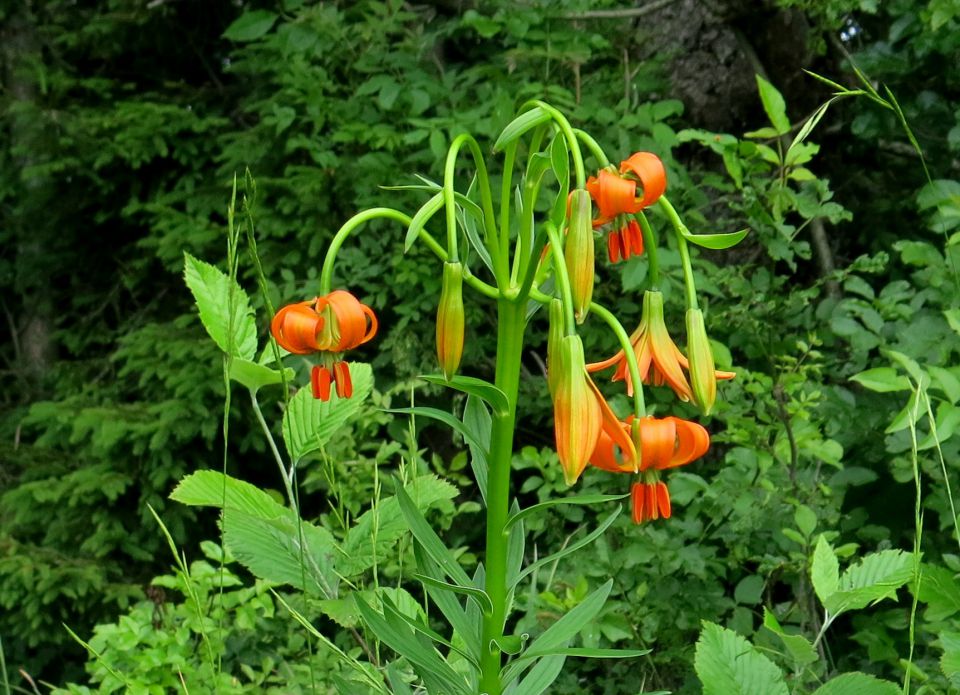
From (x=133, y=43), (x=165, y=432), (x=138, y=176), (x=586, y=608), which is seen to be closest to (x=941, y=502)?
(x=586, y=608)

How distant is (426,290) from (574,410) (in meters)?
1.59

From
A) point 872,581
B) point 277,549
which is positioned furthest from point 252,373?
point 872,581

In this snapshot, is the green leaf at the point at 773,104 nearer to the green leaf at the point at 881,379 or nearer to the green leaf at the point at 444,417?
the green leaf at the point at 881,379

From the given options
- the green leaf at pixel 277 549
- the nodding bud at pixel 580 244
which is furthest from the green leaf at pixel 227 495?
the nodding bud at pixel 580 244

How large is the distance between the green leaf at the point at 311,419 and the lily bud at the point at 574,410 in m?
0.40

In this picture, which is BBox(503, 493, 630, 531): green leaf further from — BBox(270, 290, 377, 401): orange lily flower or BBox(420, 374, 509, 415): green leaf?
BBox(270, 290, 377, 401): orange lily flower

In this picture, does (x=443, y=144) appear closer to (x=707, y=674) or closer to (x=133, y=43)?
(x=707, y=674)

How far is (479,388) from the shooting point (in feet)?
2.94

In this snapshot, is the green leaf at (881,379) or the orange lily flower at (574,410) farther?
the green leaf at (881,379)

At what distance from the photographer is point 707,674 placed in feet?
3.60

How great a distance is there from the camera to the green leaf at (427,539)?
0.96 metres

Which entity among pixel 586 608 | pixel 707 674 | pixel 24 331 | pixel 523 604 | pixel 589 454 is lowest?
pixel 24 331

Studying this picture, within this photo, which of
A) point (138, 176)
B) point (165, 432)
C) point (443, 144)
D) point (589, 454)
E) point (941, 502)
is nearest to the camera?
point (589, 454)

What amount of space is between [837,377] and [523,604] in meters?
0.85
